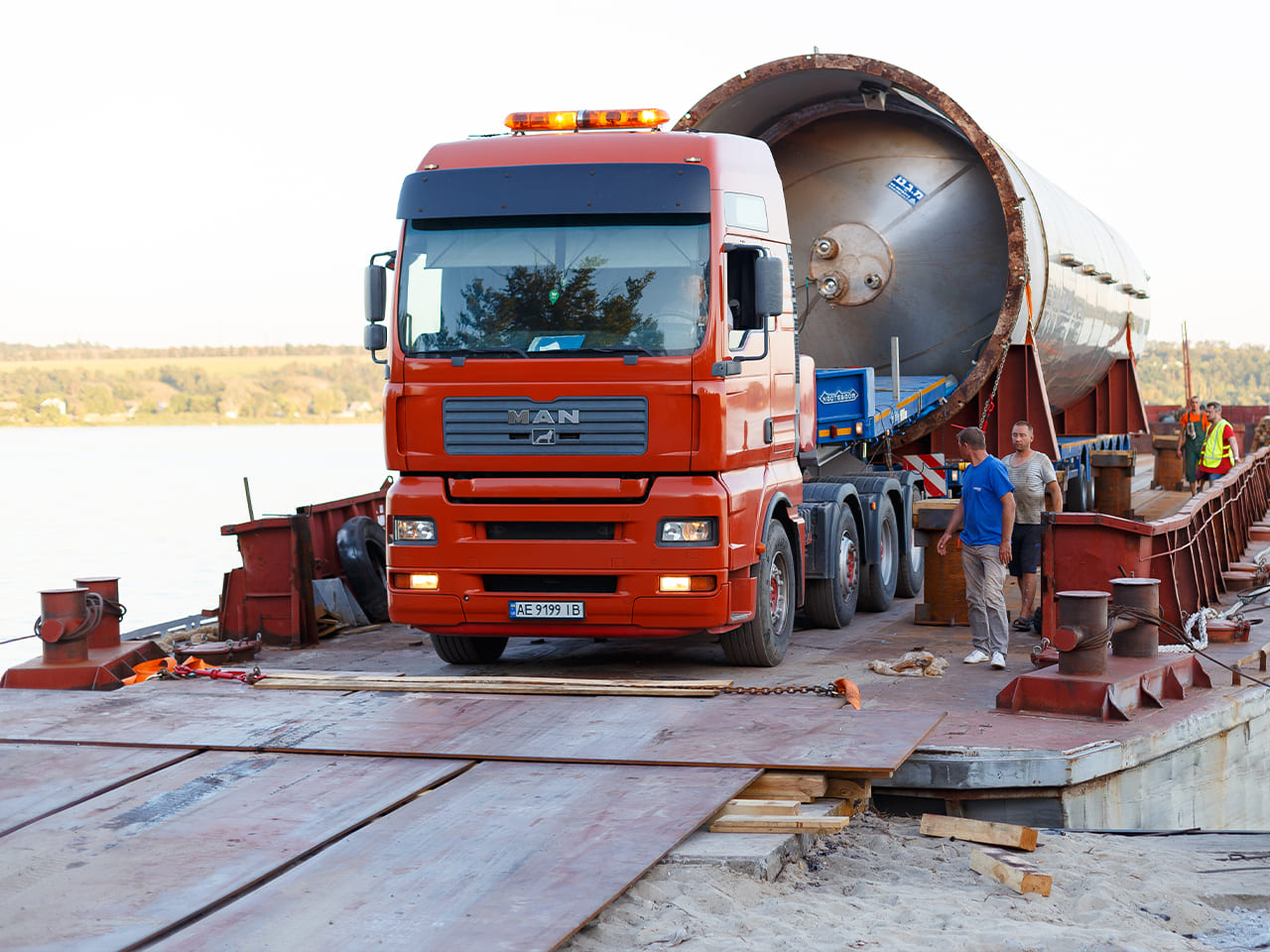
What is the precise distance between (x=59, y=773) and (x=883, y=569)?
306 inches

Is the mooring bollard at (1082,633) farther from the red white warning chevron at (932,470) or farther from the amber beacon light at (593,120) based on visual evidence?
the red white warning chevron at (932,470)

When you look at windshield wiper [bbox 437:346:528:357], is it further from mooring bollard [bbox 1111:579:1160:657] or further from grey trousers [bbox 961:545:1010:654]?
mooring bollard [bbox 1111:579:1160:657]

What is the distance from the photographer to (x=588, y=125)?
Answer: 980cm

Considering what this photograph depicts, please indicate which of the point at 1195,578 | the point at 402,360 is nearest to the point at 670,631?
the point at 402,360

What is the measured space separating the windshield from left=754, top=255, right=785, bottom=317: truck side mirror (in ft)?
1.10

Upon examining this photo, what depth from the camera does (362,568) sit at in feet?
40.8

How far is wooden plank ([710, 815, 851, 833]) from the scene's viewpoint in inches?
246

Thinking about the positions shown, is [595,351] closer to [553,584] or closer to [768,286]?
[768,286]

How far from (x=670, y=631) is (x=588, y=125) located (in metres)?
3.53

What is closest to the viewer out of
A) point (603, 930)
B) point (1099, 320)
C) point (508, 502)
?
point (603, 930)

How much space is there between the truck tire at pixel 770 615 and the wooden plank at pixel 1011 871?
3388 millimetres

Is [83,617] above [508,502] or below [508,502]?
below

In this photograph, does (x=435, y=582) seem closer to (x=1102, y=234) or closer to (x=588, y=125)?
(x=588, y=125)

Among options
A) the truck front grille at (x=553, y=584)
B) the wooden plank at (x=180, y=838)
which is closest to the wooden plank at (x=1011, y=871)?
the wooden plank at (x=180, y=838)
